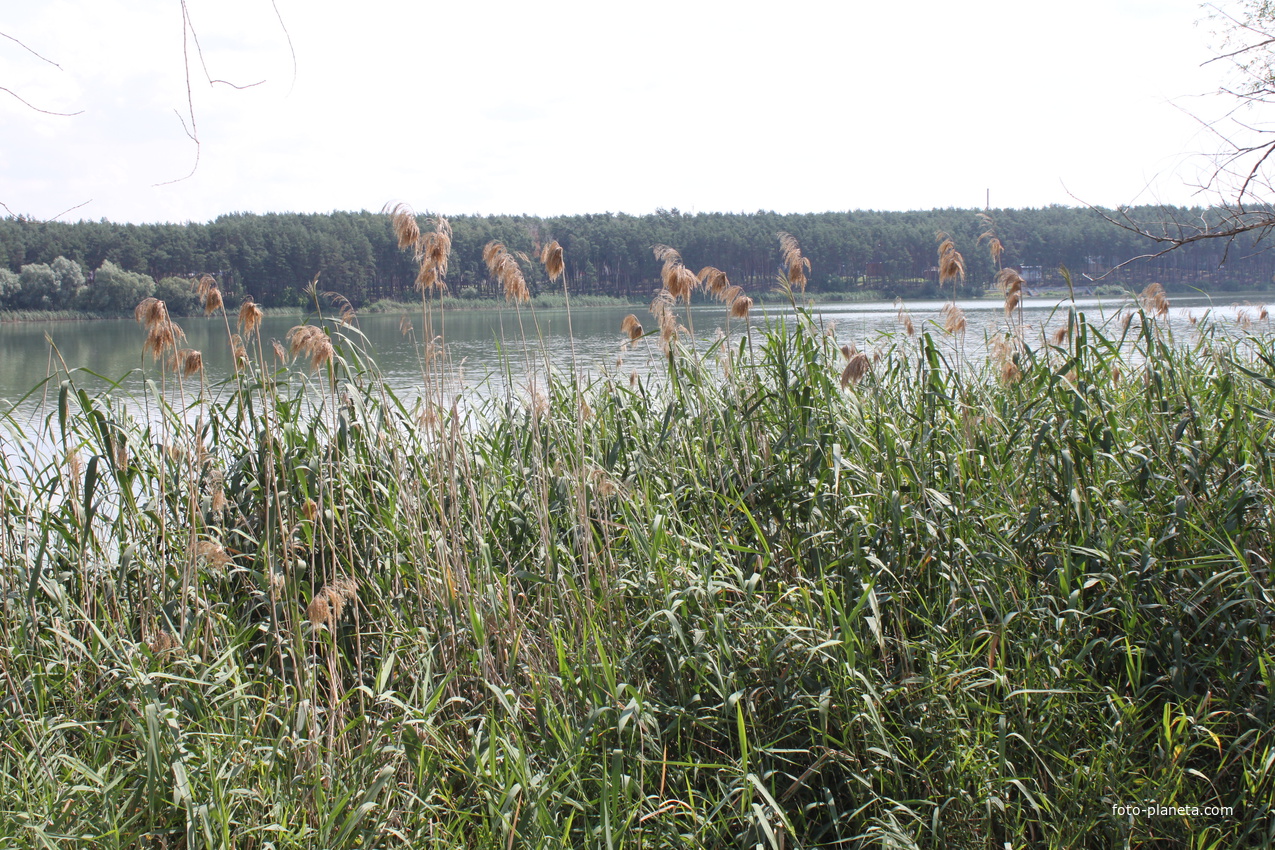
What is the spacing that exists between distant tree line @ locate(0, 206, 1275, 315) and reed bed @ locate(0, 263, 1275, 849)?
10.5 meters

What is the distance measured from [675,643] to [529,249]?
42.3ft

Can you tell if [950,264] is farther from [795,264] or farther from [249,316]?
[249,316]

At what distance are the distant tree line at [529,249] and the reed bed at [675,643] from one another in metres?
10.5

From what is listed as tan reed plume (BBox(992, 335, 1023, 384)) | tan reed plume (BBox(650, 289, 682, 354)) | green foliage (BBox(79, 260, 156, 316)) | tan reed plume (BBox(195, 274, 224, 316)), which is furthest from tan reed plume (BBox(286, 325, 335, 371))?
green foliage (BBox(79, 260, 156, 316))

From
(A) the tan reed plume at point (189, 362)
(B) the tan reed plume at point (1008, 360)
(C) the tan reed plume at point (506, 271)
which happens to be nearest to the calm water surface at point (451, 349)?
(B) the tan reed plume at point (1008, 360)

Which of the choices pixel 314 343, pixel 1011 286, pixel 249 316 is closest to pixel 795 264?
pixel 1011 286

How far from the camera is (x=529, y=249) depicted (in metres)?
14.7

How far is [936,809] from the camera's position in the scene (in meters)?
2.24

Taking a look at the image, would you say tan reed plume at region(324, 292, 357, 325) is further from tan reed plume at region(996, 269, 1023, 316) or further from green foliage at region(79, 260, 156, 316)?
green foliage at region(79, 260, 156, 316)

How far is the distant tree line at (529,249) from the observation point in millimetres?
17594

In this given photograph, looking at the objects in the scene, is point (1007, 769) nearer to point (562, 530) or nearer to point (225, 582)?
point (562, 530)

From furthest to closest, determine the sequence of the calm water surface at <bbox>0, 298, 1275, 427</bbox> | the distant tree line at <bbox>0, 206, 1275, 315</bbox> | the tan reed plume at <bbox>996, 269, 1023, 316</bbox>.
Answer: the distant tree line at <bbox>0, 206, 1275, 315</bbox>
the calm water surface at <bbox>0, 298, 1275, 427</bbox>
the tan reed plume at <bbox>996, 269, 1023, 316</bbox>

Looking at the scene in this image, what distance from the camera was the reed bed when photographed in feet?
7.50

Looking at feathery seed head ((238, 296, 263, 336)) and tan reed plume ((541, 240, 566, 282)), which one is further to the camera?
tan reed plume ((541, 240, 566, 282))
